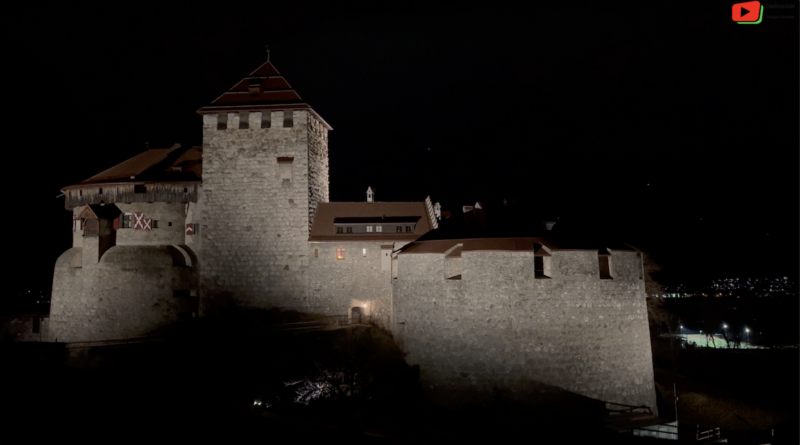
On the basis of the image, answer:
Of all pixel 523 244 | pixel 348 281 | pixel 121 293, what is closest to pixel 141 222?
pixel 121 293

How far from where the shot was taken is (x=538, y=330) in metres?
21.8

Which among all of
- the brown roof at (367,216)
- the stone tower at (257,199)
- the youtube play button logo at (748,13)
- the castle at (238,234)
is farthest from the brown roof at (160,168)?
the youtube play button logo at (748,13)

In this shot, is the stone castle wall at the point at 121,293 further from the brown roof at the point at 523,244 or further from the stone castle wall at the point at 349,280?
the brown roof at the point at 523,244

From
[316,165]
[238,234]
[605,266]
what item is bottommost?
[605,266]

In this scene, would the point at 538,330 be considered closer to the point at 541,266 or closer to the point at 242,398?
the point at 541,266

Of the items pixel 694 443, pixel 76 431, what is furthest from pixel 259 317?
pixel 694 443

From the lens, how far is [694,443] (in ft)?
69.9

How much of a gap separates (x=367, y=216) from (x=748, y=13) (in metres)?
17.5

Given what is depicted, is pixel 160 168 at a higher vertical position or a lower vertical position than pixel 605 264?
higher

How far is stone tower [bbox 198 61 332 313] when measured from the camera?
28.0 m

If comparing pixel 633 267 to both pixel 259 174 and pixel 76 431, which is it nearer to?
pixel 259 174

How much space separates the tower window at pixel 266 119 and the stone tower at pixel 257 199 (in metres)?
0.05

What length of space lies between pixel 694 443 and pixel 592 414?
3695mm

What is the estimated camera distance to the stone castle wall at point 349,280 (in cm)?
2783
